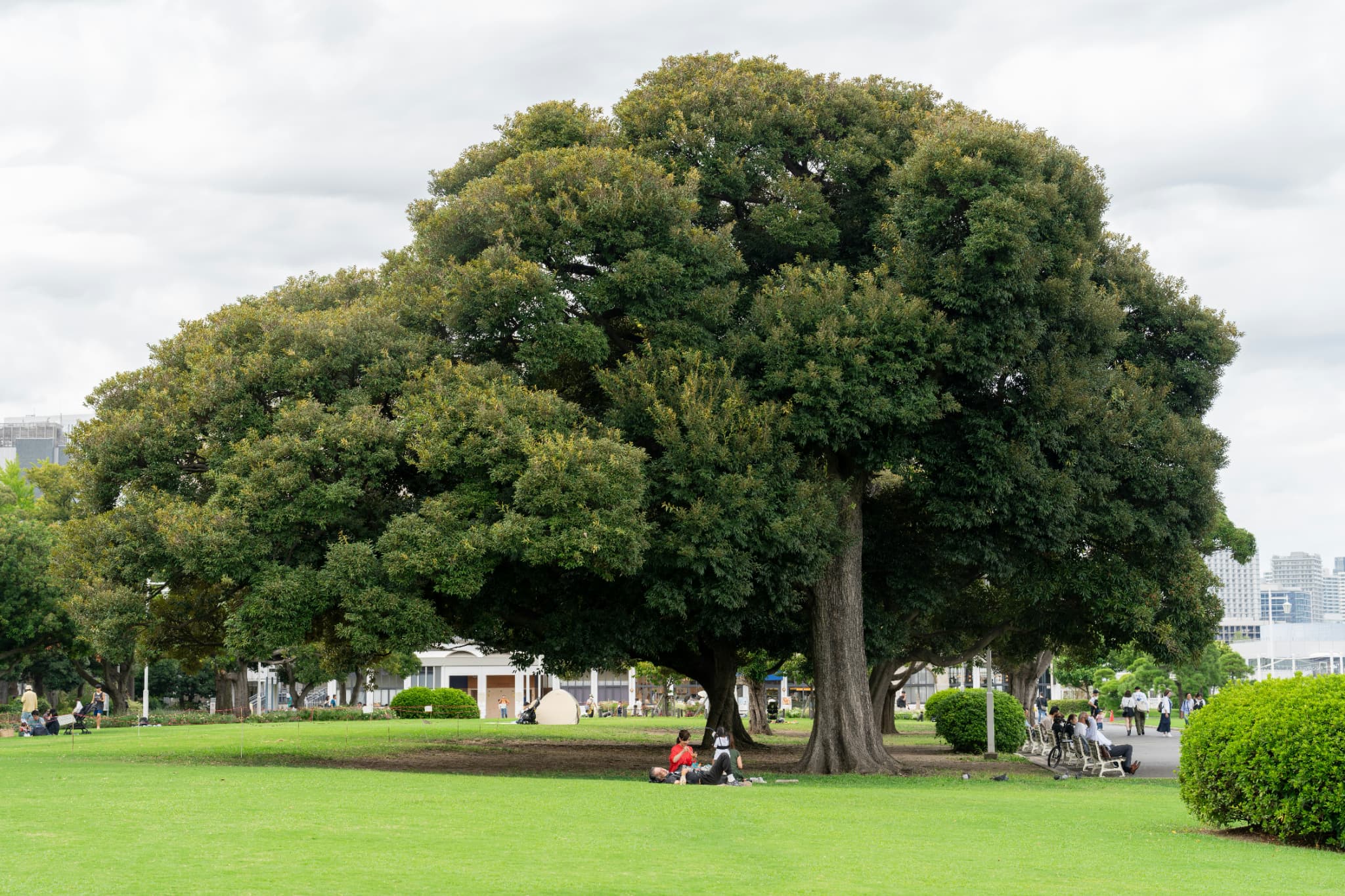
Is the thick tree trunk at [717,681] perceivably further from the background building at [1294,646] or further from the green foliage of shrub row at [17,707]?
the background building at [1294,646]

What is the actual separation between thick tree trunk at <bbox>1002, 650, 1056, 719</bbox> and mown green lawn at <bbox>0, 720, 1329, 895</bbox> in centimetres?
2696

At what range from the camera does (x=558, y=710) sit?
5078 cm

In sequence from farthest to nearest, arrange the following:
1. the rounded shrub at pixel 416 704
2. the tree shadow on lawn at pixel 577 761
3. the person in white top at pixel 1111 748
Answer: the rounded shrub at pixel 416 704 → the person in white top at pixel 1111 748 → the tree shadow on lawn at pixel 577 761

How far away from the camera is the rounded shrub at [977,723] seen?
3153 centimetres

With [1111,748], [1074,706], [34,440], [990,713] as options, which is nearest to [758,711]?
[990,713]

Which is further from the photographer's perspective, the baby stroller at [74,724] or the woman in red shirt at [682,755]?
the baby stroller at [74,724]

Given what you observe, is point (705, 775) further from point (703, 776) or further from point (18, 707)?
point (18, 707)

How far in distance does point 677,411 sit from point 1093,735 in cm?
1243

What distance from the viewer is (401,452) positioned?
67.9 feet

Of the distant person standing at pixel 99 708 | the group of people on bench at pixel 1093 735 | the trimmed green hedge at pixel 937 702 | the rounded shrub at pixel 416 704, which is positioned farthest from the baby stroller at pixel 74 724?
the group of people on bench at pixel 1093 735

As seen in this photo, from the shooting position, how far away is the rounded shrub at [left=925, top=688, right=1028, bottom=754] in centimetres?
3153

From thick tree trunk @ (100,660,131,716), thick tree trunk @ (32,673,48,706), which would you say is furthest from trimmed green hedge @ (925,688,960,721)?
thick tree trunk @ (32,673,48,706)

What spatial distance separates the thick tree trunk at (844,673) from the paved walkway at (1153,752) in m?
5.54

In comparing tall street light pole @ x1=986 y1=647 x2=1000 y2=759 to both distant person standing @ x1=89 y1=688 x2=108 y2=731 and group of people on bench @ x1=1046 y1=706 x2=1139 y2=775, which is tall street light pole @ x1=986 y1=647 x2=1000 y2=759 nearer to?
group of people on bench @ x1=1046 y1=706 x2=1139 y2=775
